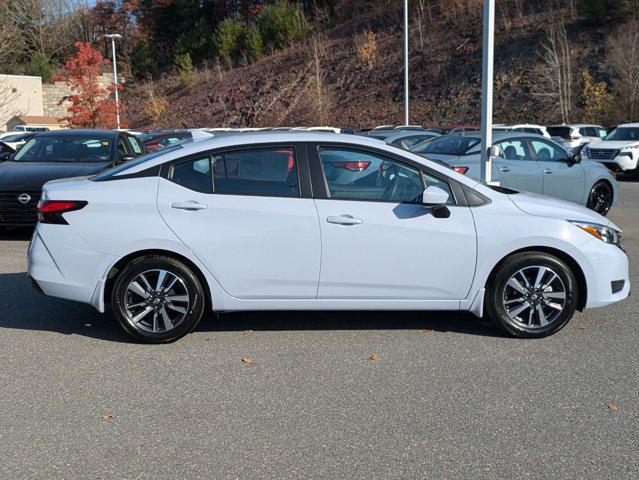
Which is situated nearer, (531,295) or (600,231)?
(531,295)

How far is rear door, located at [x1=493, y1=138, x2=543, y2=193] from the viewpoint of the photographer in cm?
1252

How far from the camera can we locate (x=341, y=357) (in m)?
5.52

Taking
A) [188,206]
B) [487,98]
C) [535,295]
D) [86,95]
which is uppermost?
[86,95]

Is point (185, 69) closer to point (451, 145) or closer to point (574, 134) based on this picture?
point (574, 134)

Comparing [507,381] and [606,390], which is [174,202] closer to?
[507,381]

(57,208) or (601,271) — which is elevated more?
(57,208)

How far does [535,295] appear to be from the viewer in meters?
5.92

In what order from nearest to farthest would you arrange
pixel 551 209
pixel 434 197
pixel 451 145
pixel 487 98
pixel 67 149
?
1. pixel 434 197
2. pixel 551 209
3. pixel 487 98
4. pixel 67 149
5. pixel 451 145

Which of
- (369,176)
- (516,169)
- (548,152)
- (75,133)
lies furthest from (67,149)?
(548,152)

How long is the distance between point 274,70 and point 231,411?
5024 centimetres

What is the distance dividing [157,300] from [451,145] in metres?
8.70

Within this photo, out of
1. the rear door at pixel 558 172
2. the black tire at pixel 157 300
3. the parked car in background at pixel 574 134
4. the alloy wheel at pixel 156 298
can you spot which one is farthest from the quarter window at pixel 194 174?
the parked car in background at pixel 574 134

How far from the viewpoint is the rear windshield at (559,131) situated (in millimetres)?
27469

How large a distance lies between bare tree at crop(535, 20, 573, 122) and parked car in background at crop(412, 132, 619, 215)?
25.3 m
